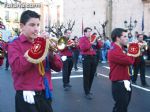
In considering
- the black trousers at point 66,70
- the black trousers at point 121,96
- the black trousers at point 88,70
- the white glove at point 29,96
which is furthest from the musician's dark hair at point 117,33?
the black trousers at point 66,70

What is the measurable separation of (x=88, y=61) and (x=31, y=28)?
616cm

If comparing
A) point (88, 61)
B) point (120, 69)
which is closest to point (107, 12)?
point (88, 61)

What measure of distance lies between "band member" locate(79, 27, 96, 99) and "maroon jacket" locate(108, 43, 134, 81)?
156 inches

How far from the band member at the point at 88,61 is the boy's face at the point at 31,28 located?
6.05 meters

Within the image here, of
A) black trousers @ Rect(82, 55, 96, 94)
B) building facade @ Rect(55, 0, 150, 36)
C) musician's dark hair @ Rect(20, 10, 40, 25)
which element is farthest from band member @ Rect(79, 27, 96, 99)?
building facade @ Rect(55, 0, 150, 36)

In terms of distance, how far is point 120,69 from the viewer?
241 inches

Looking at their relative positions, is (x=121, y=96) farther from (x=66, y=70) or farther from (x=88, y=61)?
(x=66, y=70)

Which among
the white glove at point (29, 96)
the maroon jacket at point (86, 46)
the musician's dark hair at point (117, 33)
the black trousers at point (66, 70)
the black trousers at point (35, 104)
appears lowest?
the black trousers at point (66, 70)

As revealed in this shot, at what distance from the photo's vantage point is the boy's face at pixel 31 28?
4.13 m

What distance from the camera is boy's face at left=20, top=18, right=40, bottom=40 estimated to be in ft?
13.6

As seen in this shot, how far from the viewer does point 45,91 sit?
14.1 ft

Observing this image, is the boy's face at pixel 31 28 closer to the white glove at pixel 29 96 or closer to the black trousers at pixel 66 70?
the white glove at pixel 29 96

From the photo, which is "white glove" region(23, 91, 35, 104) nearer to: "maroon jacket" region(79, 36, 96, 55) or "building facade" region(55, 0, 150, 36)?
"maroon jacket" region(79, 36, 96, 55)

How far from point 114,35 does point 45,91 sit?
2.28 m
